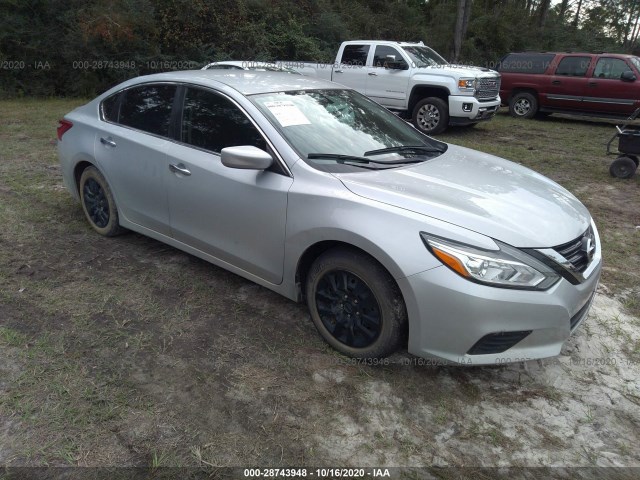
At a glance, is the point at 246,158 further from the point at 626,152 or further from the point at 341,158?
the point at 626,152

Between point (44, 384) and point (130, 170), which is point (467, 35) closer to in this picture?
point (130, 170)

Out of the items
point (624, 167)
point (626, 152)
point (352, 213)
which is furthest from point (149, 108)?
point (624, 167)

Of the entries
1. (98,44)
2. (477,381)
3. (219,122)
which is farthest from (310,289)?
(98,44)

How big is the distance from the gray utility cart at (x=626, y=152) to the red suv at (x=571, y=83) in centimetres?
532

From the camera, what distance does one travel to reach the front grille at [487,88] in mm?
9812

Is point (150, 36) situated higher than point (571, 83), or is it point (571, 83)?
point (150, 36)

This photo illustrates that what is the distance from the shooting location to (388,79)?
10398 mm

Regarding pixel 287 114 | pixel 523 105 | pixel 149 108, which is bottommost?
pixel 523 105

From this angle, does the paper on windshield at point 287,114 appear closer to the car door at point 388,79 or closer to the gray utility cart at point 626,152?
the gray utility cart at point 626,152

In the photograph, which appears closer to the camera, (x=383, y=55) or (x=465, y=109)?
(x=465, y=109)

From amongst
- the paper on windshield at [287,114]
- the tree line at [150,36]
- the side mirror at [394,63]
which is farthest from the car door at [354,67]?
the paper on windshield at [287,114]

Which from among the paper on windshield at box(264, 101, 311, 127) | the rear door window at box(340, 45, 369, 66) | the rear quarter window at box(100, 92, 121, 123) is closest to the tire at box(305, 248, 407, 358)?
the paper on windshield at box(264, 101, 311, 127)

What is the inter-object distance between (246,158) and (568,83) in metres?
11.8

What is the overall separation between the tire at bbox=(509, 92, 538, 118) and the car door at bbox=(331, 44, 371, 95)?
4.67 m
